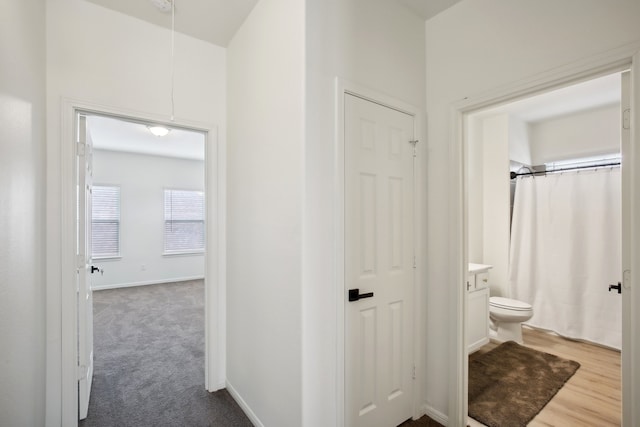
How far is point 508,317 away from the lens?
3.20 metres

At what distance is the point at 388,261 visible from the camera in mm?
1894

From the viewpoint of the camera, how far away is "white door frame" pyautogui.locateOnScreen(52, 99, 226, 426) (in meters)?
1.83

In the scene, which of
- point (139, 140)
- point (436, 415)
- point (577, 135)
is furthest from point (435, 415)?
point (139, 140)

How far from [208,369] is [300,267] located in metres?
1.57

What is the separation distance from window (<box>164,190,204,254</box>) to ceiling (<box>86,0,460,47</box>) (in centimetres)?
517

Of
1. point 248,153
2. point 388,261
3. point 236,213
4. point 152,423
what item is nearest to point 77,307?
point 152,423

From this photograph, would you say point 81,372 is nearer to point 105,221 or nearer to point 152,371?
point 152,371

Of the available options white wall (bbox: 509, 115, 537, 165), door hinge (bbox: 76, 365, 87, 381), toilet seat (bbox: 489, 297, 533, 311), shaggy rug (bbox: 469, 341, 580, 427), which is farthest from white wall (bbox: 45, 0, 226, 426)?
white wall (bbox: 509, 115, 537, 165)

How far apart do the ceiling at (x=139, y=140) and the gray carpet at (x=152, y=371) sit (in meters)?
2.68

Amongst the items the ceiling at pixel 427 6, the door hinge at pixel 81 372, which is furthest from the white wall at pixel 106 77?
the ceiling at pixel 427 6

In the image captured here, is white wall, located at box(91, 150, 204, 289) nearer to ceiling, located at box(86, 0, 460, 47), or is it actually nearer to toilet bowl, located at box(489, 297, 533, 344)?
ceiling, located at box(86, 0, 460, 47)

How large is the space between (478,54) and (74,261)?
2985 millimetres

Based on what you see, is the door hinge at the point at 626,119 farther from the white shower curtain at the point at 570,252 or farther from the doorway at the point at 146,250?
the doorway at the point at 146,250

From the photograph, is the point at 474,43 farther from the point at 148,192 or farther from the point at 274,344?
the point at 148,192
